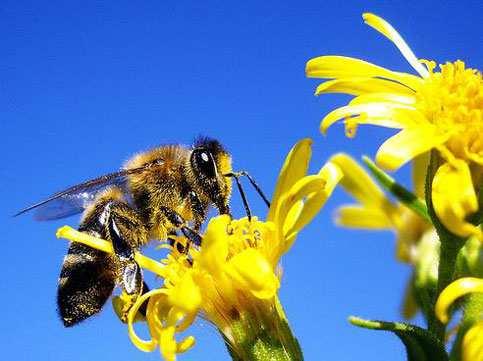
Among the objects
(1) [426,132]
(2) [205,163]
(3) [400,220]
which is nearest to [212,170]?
(2) [205,163]

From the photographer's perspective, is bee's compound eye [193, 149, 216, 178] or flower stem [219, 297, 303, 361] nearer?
flower stem [219, 297, 303, 361]

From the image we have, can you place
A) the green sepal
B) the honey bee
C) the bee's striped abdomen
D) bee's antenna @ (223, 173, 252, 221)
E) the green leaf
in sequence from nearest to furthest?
the green leaf, the green sepal, bee's antenna @ (223, 173, 252, 221), the honey bee, the bee's striped abdomen

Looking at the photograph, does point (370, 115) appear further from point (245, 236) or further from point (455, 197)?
point (245, 236)

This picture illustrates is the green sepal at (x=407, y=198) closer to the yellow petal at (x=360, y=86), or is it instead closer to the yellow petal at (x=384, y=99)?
the yellow petal at (x=384, y=99)

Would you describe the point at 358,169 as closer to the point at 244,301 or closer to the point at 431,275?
the point at 431,275

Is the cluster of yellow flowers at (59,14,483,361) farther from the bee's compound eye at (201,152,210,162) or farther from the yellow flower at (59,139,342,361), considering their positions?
the bee's compound eye at (201,152,210,162)

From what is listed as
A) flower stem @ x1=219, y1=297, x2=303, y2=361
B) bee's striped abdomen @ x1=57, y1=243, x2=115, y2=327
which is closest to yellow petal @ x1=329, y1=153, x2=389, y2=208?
flower stem @ x1=219, y1=297, x2=303, y2=361

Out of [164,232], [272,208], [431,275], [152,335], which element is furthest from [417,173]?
[152,335]
